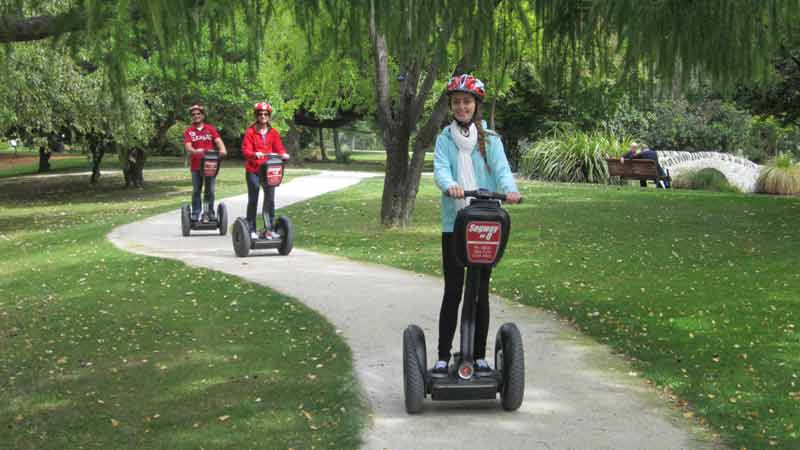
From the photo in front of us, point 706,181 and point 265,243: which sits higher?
point 706,181

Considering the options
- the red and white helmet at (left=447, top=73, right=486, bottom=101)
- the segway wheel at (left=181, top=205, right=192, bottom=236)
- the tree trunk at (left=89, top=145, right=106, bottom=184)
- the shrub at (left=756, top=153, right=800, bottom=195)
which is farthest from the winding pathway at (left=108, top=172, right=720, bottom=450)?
the tree trunk at (left=89, top=145, right=106, bottom=184)

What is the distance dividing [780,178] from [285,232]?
17.8 meters

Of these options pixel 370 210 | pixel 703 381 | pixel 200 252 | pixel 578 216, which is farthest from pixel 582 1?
pixel 370 210

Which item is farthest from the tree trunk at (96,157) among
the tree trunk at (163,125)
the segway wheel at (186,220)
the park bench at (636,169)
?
the segway wheel at (186,220)

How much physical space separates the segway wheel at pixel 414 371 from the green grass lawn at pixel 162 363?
33 cm

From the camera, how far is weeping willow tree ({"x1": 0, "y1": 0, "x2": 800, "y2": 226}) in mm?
4066

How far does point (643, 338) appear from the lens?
7996 millimetres

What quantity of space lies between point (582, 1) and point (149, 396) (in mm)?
3913

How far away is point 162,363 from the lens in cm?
758

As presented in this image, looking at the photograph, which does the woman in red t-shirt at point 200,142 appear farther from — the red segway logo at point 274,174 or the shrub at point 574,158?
the shrub at point 574,158

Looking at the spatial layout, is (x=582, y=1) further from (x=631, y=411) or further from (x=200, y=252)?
(x=200, y=252)

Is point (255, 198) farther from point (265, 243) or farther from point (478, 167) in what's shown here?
point (478, 167)

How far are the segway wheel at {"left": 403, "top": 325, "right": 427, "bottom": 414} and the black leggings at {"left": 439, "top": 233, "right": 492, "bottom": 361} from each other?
0.67 feet

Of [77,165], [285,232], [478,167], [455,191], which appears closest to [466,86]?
[478,167]
